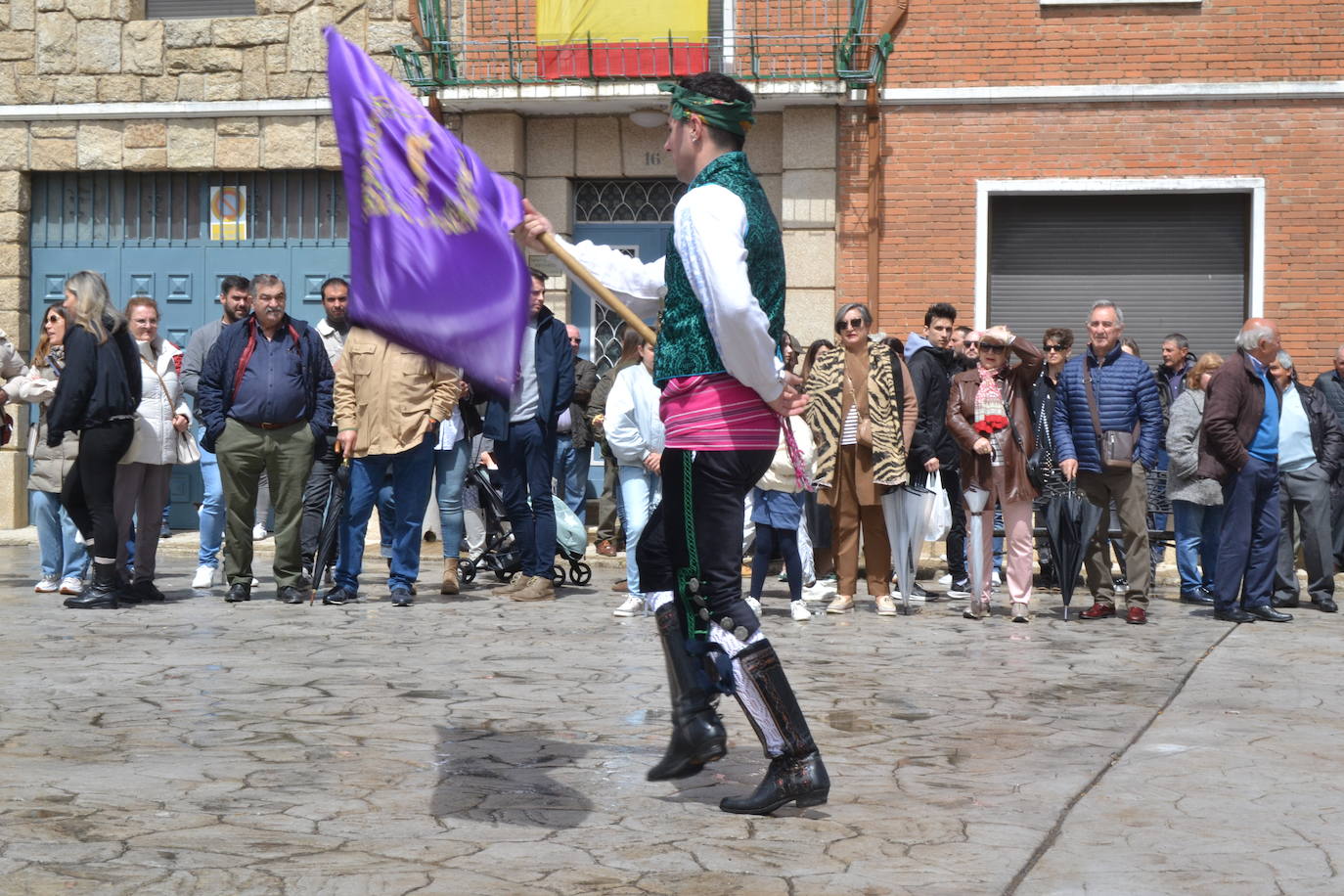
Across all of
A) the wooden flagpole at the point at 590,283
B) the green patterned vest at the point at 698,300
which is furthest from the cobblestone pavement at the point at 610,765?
the wooden flagpole at the point at 590,283

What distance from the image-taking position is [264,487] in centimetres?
1511

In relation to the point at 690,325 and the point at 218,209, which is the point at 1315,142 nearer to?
the point at 218,209

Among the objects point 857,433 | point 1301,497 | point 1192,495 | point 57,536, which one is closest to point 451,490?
point 57,536

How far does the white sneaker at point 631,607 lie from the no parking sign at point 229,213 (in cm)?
836

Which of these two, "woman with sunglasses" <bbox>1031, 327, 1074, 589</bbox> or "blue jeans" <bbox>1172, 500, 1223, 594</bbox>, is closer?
"woman with sunglasses" <bbox>1031, 327, 1074, 589</bbox>

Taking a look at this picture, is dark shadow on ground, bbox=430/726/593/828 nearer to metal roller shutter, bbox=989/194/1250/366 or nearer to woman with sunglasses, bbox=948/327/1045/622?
woman with sunglasses, bbox=948/327/1045/622

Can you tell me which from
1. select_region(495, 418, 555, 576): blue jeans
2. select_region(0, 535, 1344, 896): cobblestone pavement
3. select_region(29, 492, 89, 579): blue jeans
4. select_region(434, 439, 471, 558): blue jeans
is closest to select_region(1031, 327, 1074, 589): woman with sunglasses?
select_region(0, 535, 1344, 896): cobblestone pavement

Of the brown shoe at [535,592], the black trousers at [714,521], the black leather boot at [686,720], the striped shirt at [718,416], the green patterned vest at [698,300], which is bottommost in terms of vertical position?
the brown shoe at [535,592]

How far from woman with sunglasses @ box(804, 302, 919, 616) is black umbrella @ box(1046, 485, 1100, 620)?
1.01 m

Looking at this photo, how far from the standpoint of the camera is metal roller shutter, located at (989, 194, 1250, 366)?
16.5 metres

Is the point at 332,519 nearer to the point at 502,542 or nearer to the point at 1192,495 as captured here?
the point at 502,542

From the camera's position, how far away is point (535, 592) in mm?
11492

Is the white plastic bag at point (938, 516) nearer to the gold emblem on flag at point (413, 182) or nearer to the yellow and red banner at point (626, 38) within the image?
the yellow and red banner at point (626, 38)

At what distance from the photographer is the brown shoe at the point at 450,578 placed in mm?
11781
